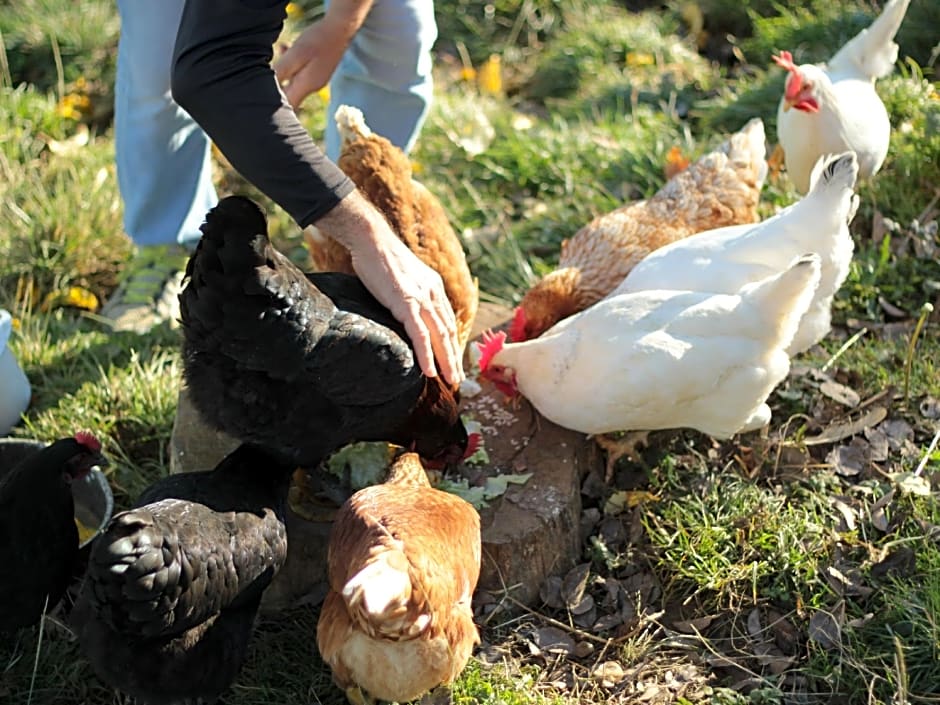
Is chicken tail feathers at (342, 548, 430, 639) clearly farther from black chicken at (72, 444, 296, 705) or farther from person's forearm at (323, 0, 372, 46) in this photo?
person's forearm at (323, 0, 372, 46)

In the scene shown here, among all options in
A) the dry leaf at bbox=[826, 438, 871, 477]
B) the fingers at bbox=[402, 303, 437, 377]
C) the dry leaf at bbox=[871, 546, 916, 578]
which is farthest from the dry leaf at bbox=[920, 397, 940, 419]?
the fingers at bbox=[402, 303, 437, 377]

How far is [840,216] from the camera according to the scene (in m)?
2.96

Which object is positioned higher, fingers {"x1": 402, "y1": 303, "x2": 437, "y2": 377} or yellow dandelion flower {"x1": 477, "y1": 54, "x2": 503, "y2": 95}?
fingers {"x1": 402, "y1": 303, "x2": 437, "y2": 377}

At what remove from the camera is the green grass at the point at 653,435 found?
251cm

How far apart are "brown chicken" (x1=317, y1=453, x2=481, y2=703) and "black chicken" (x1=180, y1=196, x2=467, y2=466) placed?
0.27 meters

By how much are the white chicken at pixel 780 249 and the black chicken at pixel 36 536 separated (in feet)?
5.87

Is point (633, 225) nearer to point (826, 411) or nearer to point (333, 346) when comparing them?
point (826, 411)

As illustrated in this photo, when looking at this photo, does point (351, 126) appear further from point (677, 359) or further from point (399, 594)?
point (399, 594)

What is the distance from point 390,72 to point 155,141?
89cm

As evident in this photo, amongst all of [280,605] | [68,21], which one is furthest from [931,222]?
[68,21]

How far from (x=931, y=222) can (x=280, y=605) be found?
2.88m

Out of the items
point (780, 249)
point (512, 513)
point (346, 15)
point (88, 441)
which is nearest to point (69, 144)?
point (346, 15)

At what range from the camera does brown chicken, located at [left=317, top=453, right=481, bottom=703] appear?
2.07m

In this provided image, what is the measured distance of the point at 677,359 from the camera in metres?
2.70
